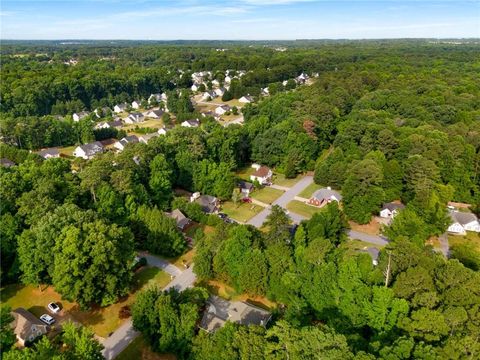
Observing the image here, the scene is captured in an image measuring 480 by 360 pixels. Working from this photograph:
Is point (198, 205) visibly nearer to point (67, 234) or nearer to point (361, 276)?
point (67, 234)

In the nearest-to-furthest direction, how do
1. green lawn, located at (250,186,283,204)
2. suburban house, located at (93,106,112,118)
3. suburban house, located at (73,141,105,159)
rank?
green lawn, located at (250,186,283,204), suburban house, located at (73,141,105,159), suburban house, located at (93,106,112,118)

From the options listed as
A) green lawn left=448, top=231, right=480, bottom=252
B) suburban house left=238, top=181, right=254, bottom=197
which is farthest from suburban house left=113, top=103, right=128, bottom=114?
green lawn left=448, top=231, right=480, bottom=252

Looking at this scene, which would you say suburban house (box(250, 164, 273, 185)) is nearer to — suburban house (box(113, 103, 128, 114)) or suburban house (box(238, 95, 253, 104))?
suburban house (box(238, 95, 253, 104))

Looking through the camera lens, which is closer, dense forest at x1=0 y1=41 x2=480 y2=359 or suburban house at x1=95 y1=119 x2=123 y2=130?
dense forest at x1=0 y1=41 x2=480 y2=359

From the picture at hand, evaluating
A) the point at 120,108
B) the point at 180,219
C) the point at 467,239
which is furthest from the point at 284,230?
the point at 120,108

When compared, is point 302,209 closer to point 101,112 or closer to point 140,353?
point 140,353

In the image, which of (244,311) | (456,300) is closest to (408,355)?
(456,300)
